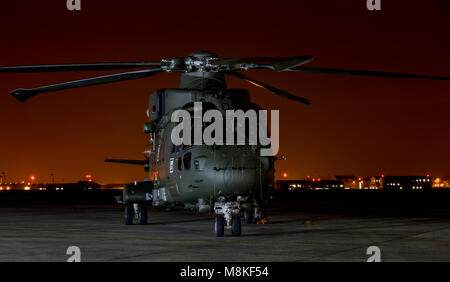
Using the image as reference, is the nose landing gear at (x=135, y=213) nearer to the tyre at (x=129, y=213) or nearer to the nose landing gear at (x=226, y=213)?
the tyre at (x=129, y=213)

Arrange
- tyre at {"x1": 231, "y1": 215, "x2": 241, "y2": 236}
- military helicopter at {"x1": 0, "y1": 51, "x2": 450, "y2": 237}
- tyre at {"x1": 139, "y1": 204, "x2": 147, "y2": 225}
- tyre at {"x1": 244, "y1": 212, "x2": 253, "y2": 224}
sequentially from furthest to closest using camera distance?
tyre at {"x1": 139, "y1": 204, "x2": 147, "y2": 225} < tyre at {"x1": 244, "y1": 212, "x2": 253, "y2": 224} < tyre at {"x1": 231, "y1": 215, "x2": 241, "y2": 236} < military helicopter at {"x1": 0, "y1": 51, "x2": 450, "y2": 237}

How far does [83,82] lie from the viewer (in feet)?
53.9

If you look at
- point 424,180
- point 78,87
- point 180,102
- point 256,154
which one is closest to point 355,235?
point 256,154

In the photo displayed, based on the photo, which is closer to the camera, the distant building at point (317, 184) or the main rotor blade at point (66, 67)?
the main rotor blade at point (66, 67)

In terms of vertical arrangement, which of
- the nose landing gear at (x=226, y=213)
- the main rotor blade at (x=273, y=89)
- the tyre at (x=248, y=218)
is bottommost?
the tyre at (x=248, y=218)

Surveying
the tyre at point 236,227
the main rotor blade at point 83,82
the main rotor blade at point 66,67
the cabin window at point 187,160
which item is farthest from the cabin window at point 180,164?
the main rotor blade at point 66,67

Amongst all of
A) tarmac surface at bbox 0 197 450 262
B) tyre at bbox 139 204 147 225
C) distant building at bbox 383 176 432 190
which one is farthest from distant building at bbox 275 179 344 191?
tarmac surface at bbox 0 197 450 262

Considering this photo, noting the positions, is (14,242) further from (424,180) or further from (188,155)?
(424,180)

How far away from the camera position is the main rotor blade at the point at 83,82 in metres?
16.0

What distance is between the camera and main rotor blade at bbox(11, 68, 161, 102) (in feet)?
52.5

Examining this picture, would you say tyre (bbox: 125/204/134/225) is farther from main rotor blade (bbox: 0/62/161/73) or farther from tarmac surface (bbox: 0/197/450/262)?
main rotor blade (bbox: 0/62/161/73)

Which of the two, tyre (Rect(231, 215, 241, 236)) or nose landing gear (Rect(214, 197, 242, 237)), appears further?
tyre (Rect(231, 215, 241, 236))

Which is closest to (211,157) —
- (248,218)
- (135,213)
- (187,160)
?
(187,160)

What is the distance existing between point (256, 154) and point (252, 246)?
11.5 feet
